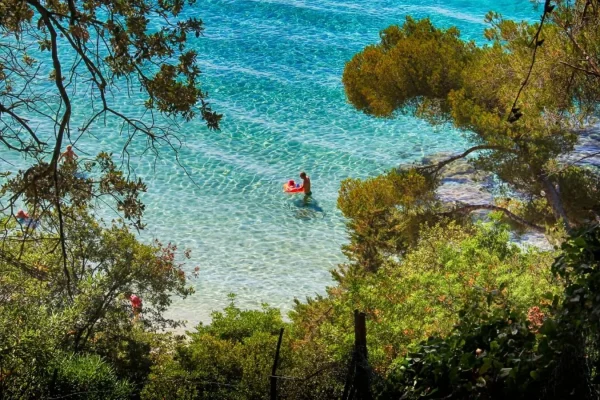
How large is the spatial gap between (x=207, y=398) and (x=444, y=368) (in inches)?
129

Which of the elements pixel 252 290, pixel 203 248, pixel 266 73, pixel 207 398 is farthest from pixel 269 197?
pixel 207 398

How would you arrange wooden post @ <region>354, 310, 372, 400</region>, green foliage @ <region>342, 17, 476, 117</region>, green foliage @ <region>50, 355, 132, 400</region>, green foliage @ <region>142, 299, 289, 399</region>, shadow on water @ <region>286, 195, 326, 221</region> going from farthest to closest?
shadow on water @ <region>286, 195, 326, 221</region> < green foliage @ <region>342, 17, 476, 117</region> < green foliage @ <region>142, 299, 289, 399</region> < green foliage @ <region>50, 355, 132, 400</region> < wooden post @ <region>354, 310, 372, 400</region>

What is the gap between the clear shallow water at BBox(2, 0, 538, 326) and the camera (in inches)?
590

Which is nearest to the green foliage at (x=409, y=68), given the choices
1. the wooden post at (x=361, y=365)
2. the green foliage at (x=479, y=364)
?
the wooden post at (x=361, y=365)

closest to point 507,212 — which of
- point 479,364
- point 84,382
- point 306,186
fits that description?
point 306,186

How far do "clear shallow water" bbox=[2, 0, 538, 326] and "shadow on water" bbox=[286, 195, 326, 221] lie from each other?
4 centimetres

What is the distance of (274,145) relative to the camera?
20344 mm

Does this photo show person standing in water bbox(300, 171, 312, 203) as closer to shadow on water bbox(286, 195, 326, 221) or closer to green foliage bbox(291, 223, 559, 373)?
shadow on water bbox(286, 195, 326, 221)

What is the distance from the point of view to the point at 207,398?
7000mm

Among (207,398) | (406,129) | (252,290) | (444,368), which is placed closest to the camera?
(444,368)

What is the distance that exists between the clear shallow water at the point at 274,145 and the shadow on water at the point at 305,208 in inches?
1.7

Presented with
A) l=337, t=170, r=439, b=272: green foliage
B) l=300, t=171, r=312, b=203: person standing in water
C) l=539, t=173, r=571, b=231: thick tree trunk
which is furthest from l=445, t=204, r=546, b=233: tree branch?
l=300, t=171, r=312, b=203: person standing in water

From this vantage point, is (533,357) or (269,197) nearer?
(533,357)

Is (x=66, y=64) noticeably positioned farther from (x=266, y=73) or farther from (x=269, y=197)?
(x=269, y=197)
